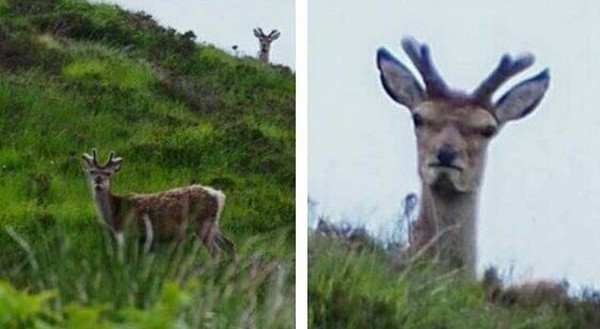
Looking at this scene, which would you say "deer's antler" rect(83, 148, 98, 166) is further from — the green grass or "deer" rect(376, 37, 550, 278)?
"deer" rect(376, 37, 550, 278)

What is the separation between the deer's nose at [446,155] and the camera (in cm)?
671

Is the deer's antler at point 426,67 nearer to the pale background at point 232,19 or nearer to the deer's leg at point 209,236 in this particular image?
the pale background at point 232,19

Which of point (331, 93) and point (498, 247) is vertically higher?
point (331, 93)

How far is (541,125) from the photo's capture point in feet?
21.5

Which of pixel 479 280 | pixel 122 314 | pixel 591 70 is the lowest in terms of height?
pixel 122 314

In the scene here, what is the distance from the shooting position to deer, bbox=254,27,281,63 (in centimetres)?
670

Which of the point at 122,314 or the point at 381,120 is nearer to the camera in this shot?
the point at 122,314

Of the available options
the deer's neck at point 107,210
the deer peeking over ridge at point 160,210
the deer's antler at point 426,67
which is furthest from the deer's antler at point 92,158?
the deer's antler at point 426,67

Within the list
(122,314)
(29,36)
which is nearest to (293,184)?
(29,36)

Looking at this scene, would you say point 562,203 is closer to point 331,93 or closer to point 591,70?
point 591,70

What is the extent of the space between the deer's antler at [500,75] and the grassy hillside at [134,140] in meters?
0.81

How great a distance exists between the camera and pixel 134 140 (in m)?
6.75

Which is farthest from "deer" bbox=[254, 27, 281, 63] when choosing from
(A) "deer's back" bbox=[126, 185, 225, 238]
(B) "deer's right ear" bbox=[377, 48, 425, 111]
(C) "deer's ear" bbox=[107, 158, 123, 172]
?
A: (C) "deer's ear" bbox=[107, 158, 123, 172]

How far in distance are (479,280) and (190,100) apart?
1.47 meters
